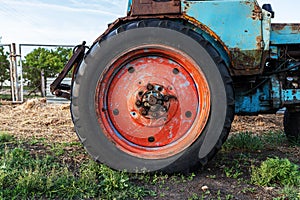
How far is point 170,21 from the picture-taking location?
2.67 meters

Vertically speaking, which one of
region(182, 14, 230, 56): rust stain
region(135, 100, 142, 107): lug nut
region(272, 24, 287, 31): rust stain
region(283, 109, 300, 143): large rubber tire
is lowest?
region(283, 109, 300, 143): large rubber tire

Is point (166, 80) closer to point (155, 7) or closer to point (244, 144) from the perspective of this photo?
point (155, 7)

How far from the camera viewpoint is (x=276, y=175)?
251 cm

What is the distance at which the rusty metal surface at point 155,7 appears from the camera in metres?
2.75

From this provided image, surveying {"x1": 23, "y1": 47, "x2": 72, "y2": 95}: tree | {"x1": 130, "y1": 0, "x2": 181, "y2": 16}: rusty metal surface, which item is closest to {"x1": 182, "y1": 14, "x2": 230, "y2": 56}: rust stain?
{"x1": 130, "y1": 0, "x2": 181, "y2": 16}: rusty metal surface

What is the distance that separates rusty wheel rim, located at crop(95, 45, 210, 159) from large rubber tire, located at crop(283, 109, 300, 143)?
6.17 feet

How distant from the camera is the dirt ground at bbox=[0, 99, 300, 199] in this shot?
2.29m

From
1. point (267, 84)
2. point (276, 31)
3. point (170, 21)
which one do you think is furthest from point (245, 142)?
point (170, 21)

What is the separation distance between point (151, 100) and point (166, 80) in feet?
0.79

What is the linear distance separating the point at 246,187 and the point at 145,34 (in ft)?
4.79

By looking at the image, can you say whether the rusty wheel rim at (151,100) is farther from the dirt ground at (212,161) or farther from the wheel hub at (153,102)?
the dirt ground at (212,161)

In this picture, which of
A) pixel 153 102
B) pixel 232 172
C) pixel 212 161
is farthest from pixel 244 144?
pixel 153 102

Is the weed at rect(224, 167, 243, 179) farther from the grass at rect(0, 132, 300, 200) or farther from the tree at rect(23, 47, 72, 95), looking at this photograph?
the tree at rect(23, 47, 72, 95)

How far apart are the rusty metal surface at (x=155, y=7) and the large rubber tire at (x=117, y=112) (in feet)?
0.44
